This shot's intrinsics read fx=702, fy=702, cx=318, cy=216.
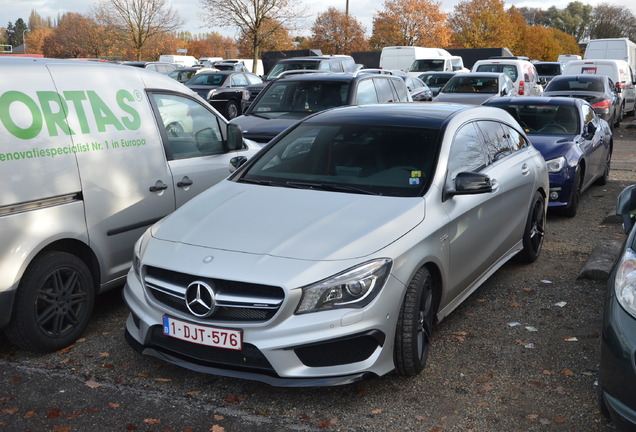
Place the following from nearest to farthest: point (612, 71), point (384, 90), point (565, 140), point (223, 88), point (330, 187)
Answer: point (330, 187), point (565, 140), point (384, 90), point (223, 88), point (612, 71)

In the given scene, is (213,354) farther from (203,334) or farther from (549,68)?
(549,68)

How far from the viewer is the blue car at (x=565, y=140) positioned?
27.8 ft

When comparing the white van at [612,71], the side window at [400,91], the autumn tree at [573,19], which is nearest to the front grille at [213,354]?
the side window at [400,91]

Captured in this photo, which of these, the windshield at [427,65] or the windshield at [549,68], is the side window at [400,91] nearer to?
the windshield at [427,65]

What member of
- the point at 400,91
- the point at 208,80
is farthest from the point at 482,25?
the point at 400,91

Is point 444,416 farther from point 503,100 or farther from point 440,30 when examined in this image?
point 440,30

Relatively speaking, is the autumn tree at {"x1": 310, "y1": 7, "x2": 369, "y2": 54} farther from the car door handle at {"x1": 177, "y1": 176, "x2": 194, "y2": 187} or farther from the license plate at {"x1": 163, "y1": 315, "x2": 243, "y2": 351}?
the license plate at {"x1": 163, "y1": 315, "x2": 243, "y2": 351}

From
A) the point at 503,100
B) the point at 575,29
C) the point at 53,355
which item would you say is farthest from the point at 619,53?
the point at 575,29

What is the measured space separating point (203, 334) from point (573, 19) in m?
112

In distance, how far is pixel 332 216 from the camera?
4227mm

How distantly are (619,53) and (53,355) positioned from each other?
29.2 meters

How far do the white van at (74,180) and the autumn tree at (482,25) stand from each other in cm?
6247

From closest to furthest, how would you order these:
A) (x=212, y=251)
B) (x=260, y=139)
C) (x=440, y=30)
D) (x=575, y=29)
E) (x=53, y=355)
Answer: (x=212, y=251), (x=53, y=355), (x=260, y=139), (x=440, y=30), (x=575, y=29)

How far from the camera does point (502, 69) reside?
2172cm
